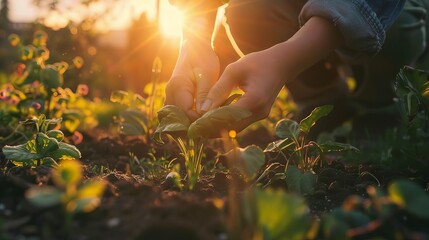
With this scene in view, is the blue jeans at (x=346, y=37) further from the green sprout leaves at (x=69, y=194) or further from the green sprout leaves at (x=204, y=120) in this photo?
the green sprout leaves at (x=69, y=194)

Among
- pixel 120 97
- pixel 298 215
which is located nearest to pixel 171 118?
pixel 298 215

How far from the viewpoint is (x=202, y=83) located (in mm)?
1908

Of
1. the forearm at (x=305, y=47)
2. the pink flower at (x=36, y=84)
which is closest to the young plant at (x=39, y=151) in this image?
the forearm at (x=305, y=47)

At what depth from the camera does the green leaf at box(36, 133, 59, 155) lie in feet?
5.78

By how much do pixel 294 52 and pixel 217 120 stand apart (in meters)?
0.42

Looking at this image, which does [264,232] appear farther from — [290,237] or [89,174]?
[89,174]

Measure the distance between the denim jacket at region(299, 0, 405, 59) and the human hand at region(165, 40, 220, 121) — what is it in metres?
0.42

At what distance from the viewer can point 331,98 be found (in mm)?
3463

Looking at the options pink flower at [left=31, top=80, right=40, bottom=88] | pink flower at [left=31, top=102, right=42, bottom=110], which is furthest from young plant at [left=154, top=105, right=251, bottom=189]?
pink flower at [left=31, top=80, right=40, bottom=88]

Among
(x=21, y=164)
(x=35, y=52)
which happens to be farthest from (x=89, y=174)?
(x=35, y=52)

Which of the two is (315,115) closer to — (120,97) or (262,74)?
(262,74)

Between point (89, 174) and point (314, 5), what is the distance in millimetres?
1063

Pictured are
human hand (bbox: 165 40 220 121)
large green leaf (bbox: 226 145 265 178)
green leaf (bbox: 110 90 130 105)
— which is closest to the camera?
large green leaf (bbox: 226 145 265 178)

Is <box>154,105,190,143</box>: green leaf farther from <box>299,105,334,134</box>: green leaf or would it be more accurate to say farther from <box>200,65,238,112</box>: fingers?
<box>299,105,334,134</box>: green leaf
